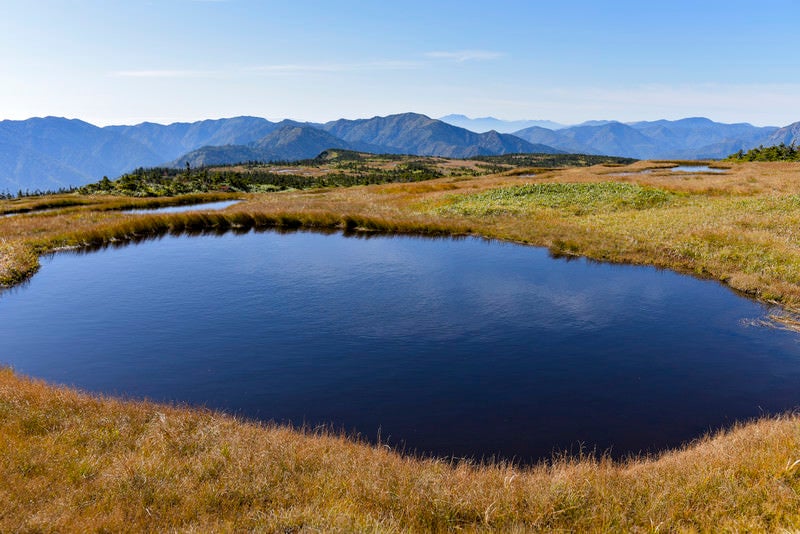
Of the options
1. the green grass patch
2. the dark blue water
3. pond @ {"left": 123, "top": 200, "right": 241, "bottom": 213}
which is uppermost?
the green grass patch

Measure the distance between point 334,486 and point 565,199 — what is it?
55174mm

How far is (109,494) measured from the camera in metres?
8.69

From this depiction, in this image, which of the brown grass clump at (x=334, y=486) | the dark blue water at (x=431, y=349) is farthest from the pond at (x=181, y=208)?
the brown grass clump at (x=334, y=486)

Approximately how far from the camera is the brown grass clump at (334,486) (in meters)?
8.19

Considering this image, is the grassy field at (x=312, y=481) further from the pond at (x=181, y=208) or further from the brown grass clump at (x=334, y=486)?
the pond at (x=181, y=208)

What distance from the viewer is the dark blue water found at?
46.3 ft

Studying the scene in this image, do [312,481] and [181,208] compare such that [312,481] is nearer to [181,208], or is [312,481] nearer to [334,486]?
[334,486]

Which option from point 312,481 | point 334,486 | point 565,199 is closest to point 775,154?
point 565,199

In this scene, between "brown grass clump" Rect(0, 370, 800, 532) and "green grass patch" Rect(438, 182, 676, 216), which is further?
"green grass patch" Rect(438, 182, 676, 216)

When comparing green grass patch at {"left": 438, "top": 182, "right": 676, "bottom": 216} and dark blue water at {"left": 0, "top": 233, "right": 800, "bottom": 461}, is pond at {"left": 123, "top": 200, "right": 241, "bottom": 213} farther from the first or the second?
green grass patch at {"left": 438, "top": 182, "right": 676, "bottom": 216}

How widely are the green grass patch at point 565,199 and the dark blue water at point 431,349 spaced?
2368 cm

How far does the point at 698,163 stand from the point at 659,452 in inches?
4687

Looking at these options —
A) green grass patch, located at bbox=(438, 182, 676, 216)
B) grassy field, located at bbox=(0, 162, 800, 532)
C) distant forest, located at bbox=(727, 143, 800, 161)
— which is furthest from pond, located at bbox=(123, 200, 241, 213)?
distant forest, located at bbox=(727, 143, 800, 161)

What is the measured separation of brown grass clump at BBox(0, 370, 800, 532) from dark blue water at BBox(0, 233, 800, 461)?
7.06 ft
